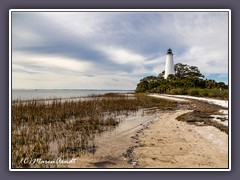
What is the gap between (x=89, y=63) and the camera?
14.4 ft

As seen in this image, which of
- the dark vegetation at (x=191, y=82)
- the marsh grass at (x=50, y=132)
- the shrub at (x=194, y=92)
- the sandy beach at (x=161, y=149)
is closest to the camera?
the sandy beach at (x=161, y=149)

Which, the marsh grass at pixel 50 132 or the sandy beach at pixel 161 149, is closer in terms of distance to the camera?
the sandy beach at pixel 161 149

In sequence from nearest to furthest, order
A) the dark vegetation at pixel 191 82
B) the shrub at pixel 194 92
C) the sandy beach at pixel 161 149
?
the sandy beach at pixel 161 149 < the dark vegetation at pixel 191 82 < the shrub at pixel 194 92

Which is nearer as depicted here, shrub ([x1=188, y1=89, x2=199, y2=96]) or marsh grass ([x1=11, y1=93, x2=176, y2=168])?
marsh grass ([x1=11, y1=93, x2=176, y2=168])

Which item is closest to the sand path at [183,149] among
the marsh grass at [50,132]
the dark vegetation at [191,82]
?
the dark vegetation at [191,82]

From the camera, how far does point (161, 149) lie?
158 inches

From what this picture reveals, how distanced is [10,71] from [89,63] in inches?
55.3

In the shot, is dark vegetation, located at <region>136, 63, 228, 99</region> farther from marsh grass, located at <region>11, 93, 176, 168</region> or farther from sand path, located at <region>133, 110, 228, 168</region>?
marsh grass, located at <region>11, 93, 176, 168</region>

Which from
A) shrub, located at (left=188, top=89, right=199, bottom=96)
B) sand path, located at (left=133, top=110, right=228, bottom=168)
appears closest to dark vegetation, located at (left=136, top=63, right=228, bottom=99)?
shrub, located at (left=188, top=89, right=199, bottom=96)

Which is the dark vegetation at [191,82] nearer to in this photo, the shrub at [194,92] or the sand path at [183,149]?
the shrub at [194,92]

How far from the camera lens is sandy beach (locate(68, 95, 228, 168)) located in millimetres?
3531

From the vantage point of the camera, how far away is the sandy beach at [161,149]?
3531 millimetres

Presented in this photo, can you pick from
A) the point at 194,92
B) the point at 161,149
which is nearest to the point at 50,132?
the point at 161,149
